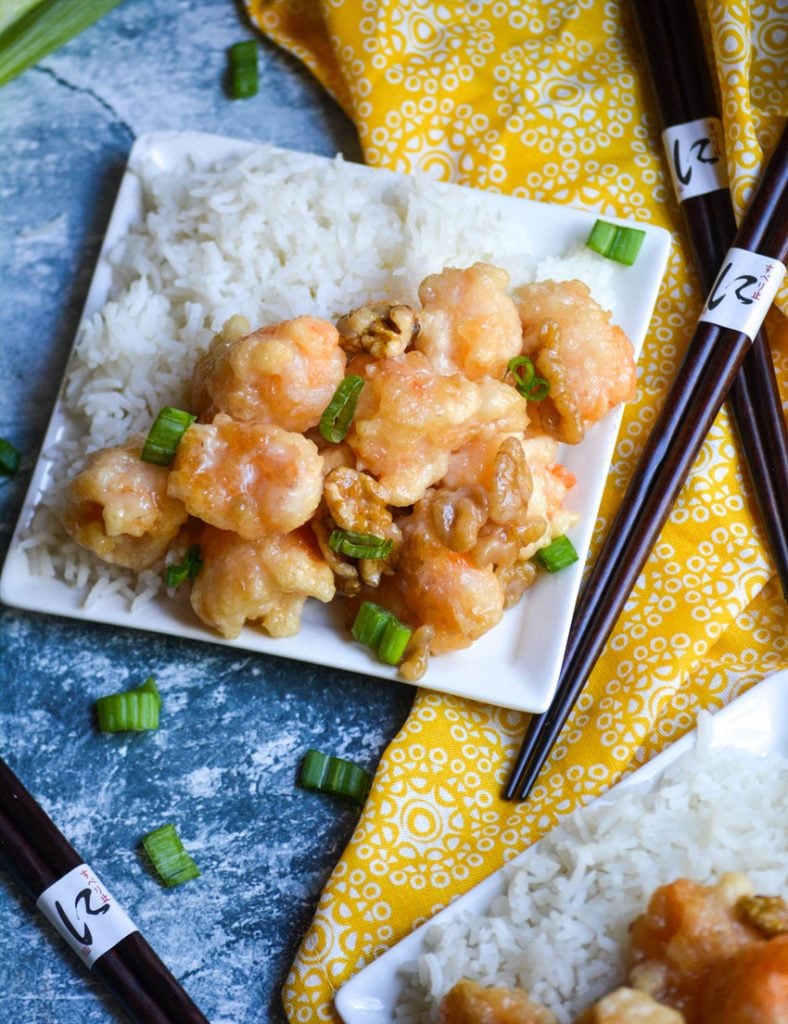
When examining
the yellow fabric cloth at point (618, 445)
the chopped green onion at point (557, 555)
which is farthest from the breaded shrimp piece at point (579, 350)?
the yellow fabric cloth at point (618, 445)

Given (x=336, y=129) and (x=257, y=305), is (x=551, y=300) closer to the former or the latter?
(x=257, y=305)

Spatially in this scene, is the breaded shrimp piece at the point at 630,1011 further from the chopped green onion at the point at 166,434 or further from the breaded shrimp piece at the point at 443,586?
the chopped green onion at the point at 166,434

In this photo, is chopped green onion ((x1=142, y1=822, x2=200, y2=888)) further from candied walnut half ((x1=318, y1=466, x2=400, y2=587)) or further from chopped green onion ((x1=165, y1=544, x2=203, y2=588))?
candied walnut half ((x1=318, y1=466, x2=400, y2=587))

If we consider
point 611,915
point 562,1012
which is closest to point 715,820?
point 611,915

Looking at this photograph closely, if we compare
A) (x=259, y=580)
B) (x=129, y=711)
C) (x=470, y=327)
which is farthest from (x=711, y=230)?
(x=129, y=711)

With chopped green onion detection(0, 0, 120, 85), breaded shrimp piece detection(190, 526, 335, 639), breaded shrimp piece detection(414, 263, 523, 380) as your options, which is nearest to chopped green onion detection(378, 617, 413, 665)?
breaded shrimp piece detection(190, 526, 335, 639)
